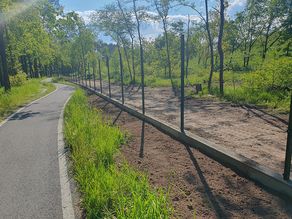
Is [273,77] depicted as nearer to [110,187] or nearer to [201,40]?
[110,187]

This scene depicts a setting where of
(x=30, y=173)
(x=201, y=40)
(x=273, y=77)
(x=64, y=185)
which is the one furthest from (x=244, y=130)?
(x=201, y=40)

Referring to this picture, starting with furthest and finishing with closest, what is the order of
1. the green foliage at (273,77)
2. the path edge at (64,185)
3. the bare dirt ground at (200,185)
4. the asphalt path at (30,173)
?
the green foliage at (273,77)
the asphalt path at (30,173)
the path edge at (64,185)
the bare dirt ground at (200,185)

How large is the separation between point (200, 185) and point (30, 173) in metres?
3.18

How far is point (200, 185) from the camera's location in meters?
4.12

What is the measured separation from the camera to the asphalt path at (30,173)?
3766 millimetres

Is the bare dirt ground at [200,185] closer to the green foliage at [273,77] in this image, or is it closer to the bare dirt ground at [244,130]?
the bare dirt ground at [244,130]

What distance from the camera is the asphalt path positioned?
3.77 m

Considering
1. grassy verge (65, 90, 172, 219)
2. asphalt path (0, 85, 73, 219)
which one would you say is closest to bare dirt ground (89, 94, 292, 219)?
grassy verge (65, 90, 172, 219)

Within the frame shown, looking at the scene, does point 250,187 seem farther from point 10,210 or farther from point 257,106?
point 257,106

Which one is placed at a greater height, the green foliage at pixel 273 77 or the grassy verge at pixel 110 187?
the green foliage at pixel 273 77

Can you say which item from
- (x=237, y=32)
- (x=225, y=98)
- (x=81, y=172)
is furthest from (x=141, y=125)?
(x=237, y=32)

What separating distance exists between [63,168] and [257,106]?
26.8 ft

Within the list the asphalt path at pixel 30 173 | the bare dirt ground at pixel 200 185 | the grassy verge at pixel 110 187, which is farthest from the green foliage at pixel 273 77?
the asphalt path at pixel 30 173

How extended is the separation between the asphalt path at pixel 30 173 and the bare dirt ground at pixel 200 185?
1541 mm
